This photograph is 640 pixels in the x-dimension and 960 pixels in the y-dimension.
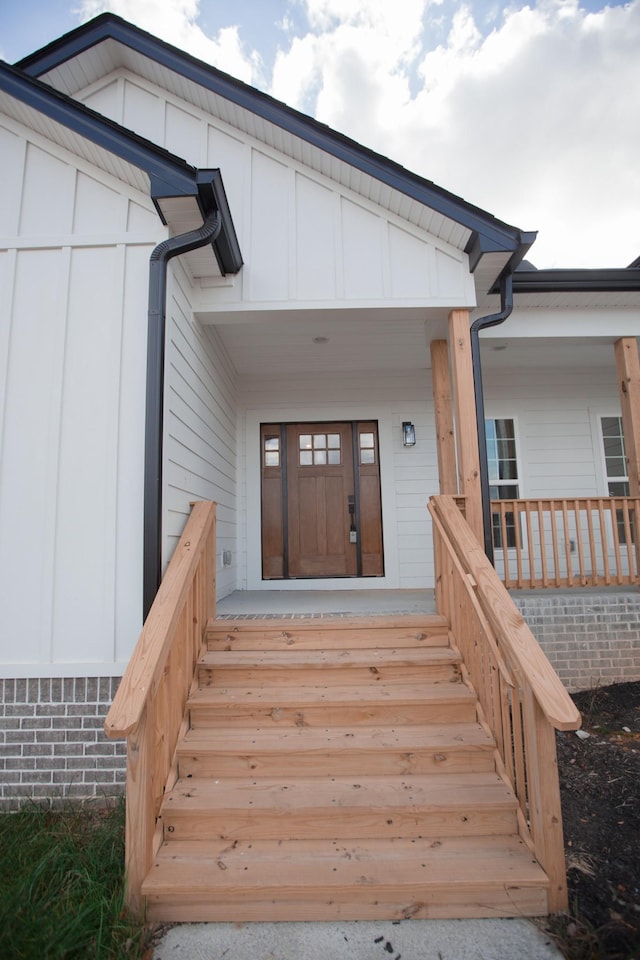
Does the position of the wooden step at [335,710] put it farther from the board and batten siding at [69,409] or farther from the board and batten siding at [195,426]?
the board and batten siding at [195,426]

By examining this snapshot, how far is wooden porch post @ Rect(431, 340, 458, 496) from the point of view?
4613mm

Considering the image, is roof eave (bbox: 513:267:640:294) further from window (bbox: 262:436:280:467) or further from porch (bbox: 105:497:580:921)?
window (bbox: 262:436:280:467)

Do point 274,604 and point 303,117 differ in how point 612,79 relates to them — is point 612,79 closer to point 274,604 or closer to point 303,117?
point 303,117

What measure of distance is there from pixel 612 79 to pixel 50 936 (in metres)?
10.9

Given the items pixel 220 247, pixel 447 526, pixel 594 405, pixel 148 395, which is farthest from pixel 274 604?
pixel 594 405

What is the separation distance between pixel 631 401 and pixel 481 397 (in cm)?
187

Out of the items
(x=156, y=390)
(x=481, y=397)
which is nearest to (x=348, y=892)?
(x=156, y=390)

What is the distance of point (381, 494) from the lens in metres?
5.62

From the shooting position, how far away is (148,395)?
9.43ft

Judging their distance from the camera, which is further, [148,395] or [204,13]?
[204,13]

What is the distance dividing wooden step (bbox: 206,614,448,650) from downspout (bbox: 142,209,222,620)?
60 centimetres

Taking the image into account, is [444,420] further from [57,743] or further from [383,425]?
[57,743]

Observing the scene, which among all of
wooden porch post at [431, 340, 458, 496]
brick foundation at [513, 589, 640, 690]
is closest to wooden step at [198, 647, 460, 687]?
brick foundation at [513, 589, 640, 690]

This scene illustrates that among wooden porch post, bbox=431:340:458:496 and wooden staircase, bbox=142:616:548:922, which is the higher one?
wooden porch post, bbox=431:340:458:496
